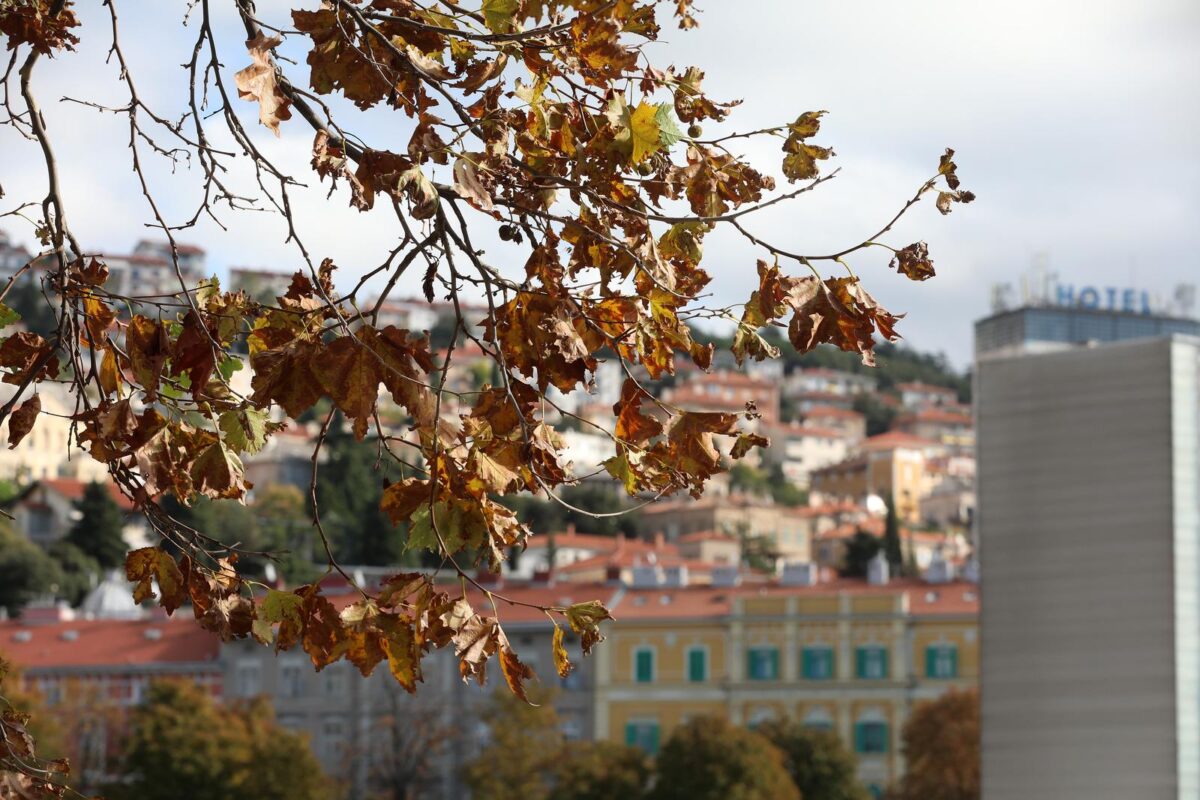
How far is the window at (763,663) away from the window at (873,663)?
6.87 feet

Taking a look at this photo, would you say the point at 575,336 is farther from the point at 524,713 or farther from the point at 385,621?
the point at 524,713

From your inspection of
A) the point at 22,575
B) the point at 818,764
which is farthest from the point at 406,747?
the point at 22,575

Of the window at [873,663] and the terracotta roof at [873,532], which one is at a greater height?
the terracotta roof at [873,532]

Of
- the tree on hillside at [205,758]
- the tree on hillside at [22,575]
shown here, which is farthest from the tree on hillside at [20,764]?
the tree on hillside at [22,575]

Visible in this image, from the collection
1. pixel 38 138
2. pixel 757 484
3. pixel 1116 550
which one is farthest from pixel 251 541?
pixel 38 138

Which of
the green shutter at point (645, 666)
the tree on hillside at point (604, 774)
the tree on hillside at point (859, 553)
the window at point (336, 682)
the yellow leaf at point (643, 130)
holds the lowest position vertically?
the tree on hillside at point (604, 774)

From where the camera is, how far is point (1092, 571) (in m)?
40.7

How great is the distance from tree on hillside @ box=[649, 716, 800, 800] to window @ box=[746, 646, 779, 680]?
10.5m

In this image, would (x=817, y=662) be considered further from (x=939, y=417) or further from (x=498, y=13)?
(x=939, y=417)

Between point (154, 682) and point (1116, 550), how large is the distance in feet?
62.9

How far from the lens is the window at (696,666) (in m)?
55.5

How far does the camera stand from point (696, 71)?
4754mm

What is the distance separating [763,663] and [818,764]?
8108 mm

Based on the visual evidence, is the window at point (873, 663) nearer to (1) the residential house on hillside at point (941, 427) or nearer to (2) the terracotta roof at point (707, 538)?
(2) the terracotta roof at point (707, 538)
